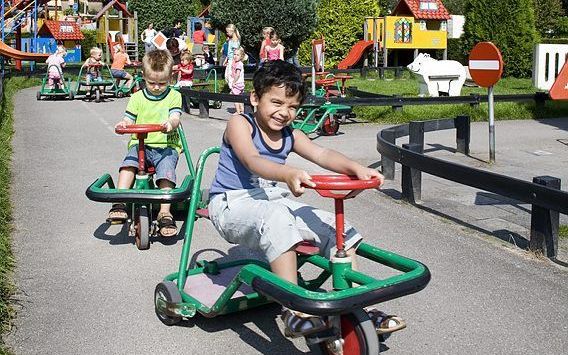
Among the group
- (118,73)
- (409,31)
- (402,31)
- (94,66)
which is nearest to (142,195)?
(94,66)

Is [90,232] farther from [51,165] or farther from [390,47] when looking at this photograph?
[390,47]

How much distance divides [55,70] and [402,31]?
15.4 metres

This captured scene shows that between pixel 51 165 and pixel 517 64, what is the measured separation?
19.8m

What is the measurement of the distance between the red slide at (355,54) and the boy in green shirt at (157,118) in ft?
73.7

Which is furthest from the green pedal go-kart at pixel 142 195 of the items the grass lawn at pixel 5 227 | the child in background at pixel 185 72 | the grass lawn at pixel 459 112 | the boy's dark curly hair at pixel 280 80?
the child in background at pixel 185 72

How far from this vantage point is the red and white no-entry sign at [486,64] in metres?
10.1

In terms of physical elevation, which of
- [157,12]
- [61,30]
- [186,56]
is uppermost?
[157,12]

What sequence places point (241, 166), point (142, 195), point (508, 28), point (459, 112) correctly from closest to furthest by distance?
point (241, 166), point (142, 195), point (459, 112), point (508, 28)

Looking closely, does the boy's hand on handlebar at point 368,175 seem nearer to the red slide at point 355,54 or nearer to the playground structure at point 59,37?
the red slide at point 355,54

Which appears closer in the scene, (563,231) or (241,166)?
(241,166)

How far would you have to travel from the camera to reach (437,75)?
59.4 ft

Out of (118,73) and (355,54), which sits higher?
(355,54)

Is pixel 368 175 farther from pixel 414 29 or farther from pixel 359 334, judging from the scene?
pixel 414 29

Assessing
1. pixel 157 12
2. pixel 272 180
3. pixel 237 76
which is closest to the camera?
pixel 272 180
